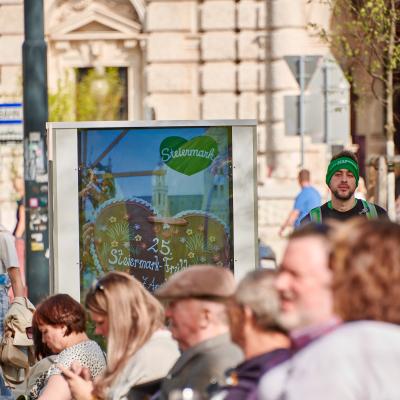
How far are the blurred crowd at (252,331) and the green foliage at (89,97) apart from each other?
843 inches

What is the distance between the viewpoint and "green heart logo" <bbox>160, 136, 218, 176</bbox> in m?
9.41

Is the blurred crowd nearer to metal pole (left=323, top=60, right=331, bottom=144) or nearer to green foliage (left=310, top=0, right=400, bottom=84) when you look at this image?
green foliage (left=310, top=0, right=400, bottom=84)

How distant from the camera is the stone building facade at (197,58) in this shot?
91.8 ft

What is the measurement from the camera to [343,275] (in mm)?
4016

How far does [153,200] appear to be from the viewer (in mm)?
9461

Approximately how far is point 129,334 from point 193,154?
3265 millimetres

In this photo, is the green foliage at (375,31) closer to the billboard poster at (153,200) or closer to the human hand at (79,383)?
the billboard poster at (153,200)

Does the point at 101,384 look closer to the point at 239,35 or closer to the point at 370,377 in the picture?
the point at 370,377

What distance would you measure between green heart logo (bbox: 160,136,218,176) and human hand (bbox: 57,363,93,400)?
290 centimetres

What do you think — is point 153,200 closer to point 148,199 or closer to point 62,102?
point 148,199

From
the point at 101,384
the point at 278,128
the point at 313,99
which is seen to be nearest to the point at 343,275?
the point at 101,384

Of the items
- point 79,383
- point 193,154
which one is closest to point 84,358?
point 79,383

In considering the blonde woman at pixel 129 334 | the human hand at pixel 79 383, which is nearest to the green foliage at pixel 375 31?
the human hand at pixel 79 383

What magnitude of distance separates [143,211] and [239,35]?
19516 mm
